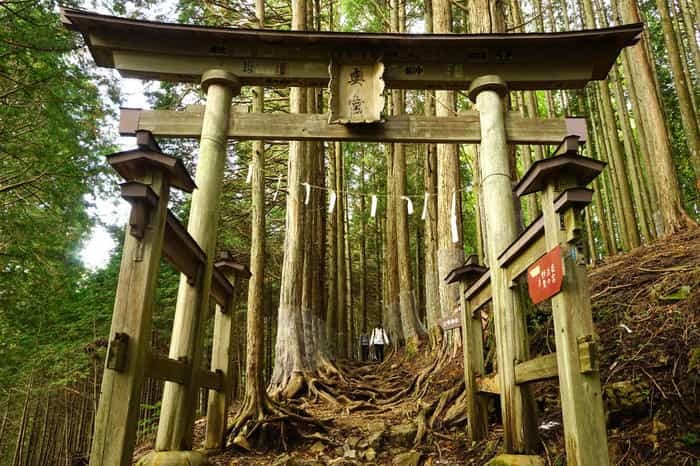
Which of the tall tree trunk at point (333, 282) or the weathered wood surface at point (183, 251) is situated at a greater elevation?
the tall tree trunk at point (333, 282)

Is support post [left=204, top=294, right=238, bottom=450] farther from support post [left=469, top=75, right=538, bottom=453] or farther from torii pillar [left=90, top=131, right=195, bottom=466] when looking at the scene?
support post [left=469, top=75, right=538, bottom=453]

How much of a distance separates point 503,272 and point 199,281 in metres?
2.91

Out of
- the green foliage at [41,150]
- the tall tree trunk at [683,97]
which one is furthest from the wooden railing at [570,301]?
the green foliage at [41,150]

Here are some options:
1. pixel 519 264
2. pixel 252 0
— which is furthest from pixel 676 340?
pixel 252 0

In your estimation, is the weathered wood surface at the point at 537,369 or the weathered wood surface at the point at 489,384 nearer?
the weathered wood surface at the point at 537,369

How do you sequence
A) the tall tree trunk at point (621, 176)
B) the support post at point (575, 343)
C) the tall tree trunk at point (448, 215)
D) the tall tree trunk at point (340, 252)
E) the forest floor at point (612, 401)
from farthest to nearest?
1. the tall tree trunk at point (340, 252)
2. the tall tree trunk at point (621, 176)
3. the tall tree trunk at point (448, 215)
4. the forest floor at point (612, 401)
5. the support post at point (575, 343)

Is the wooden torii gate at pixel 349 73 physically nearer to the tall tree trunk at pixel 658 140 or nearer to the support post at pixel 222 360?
the support post at pixel 222 360

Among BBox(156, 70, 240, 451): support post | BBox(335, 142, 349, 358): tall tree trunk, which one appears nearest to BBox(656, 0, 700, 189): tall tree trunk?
BBox(156, 70, 240, 451): support post

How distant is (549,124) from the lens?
204 inches

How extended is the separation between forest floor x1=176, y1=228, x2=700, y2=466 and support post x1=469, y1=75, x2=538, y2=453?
0.29 meters

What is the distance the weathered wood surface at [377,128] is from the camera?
5098 mm

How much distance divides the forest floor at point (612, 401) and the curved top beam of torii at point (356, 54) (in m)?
2.58

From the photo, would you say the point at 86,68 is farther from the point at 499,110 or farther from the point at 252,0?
the point at 499,110

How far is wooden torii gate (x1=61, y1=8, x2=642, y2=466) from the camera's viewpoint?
195 inches
